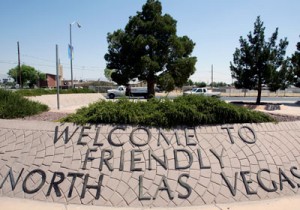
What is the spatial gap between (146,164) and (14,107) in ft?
16.7

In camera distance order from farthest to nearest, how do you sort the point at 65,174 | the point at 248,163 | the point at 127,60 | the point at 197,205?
the point at 127,60, the point at 248,163, the point at 65,174, the point at 197,205

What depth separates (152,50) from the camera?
24141mm

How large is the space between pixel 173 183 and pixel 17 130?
3777 millimetres

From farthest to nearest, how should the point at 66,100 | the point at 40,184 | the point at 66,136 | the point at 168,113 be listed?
the point at 66,100 → the point at 168,113 → the point at 66,136 → the point at 40,184

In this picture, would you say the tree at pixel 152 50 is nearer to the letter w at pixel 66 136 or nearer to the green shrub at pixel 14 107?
the green shrub at pixel 14 107

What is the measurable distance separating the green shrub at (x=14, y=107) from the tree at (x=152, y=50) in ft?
45.9

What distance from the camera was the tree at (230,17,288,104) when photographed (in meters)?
22.3

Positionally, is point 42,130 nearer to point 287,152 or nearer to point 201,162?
point 201,162

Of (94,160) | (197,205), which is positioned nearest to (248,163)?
(197,205)

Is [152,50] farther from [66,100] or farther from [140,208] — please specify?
[140,208]

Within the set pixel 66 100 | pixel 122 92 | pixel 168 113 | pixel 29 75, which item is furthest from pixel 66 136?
pixel 29 75

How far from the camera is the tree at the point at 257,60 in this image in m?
22.3

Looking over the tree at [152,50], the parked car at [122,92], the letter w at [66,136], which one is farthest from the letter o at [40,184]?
the parked car at [122,92]

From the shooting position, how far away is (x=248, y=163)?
19.4 feet
